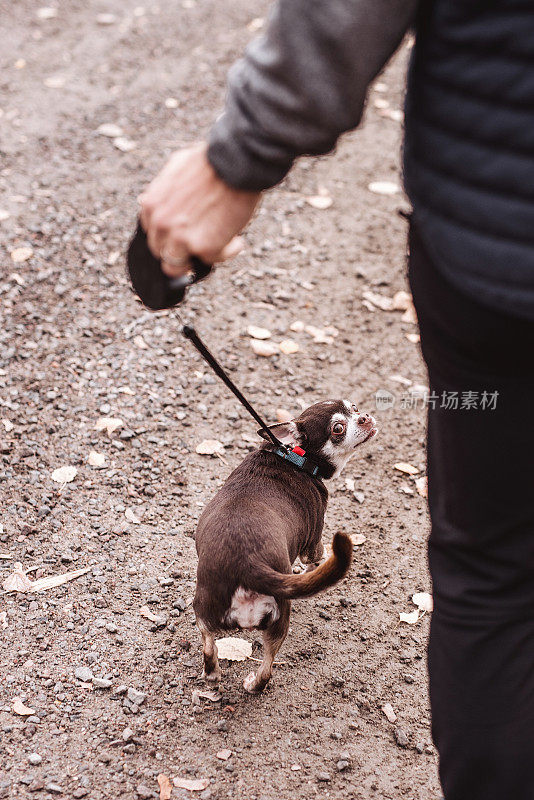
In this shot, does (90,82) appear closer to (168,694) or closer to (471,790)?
(168,694)

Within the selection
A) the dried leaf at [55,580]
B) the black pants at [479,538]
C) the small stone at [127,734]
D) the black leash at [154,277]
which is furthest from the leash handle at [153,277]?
the dried leaf at [55,580]

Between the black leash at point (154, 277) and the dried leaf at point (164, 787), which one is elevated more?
the black leash at point (154, 277)

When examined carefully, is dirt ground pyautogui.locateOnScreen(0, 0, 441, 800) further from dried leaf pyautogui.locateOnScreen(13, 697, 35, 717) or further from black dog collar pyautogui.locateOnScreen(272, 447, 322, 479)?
black dog collar pyautogui.locateOnScreen(272, 447, 322, 479)

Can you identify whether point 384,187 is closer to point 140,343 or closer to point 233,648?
point 140,343

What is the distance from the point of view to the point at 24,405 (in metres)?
3.93

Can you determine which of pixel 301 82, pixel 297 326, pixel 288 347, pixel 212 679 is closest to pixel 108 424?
pixel 288 347

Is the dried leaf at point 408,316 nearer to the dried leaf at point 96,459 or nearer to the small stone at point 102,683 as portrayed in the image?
the dried leaf at point 96,459

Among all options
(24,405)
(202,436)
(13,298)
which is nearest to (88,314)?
(13,298)

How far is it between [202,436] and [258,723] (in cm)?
152

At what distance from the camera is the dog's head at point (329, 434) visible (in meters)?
3.24

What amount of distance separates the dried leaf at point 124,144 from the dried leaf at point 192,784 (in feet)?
14.9

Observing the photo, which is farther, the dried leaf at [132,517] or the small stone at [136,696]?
the dried leaf at [132,517]

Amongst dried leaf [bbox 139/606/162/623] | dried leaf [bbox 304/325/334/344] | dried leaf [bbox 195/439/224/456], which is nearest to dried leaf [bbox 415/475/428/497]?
dried leaf [bbox 195/439/224/456]

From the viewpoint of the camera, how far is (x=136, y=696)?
2779mm
